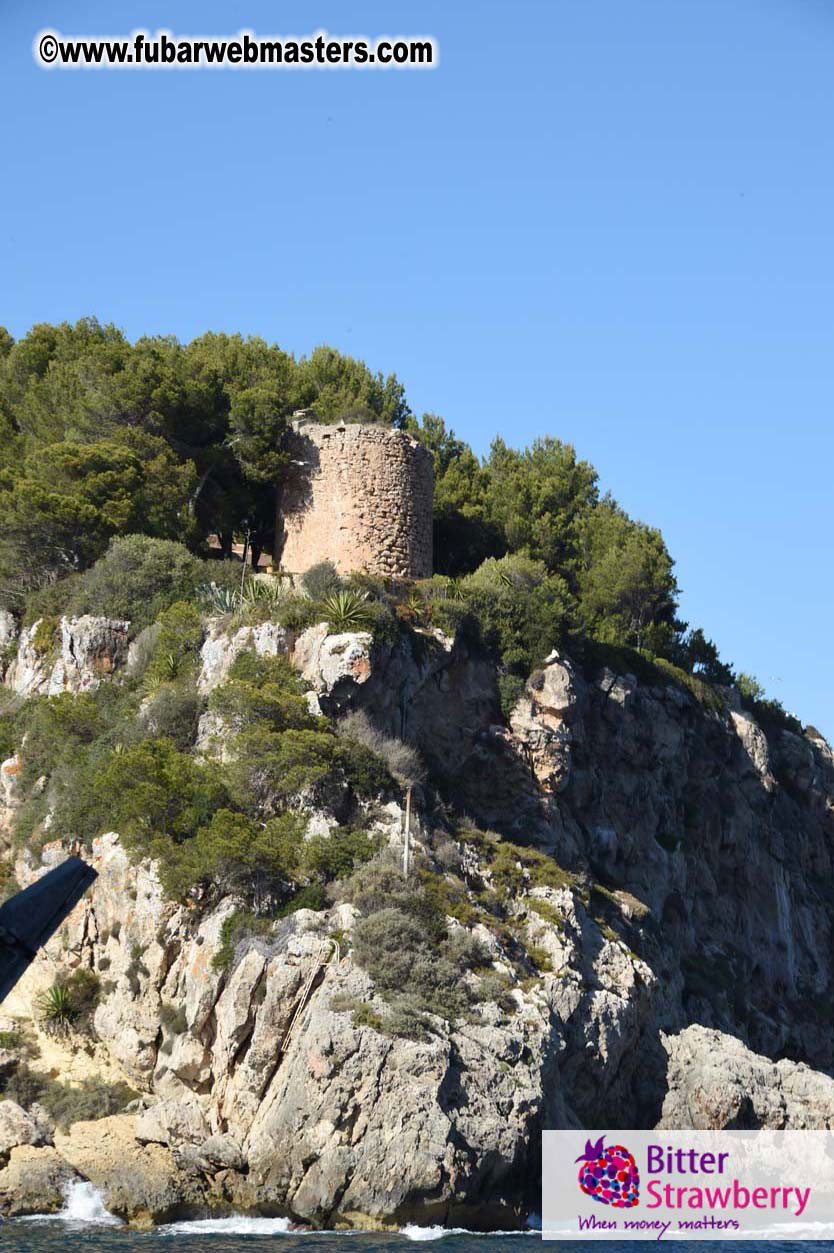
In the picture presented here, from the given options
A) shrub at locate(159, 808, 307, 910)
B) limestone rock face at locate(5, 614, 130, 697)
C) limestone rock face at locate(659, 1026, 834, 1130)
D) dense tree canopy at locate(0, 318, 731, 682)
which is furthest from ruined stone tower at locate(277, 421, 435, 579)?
limestone rock face at locate(659, 1026, 834, 1130)

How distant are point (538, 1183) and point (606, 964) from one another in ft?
21.3

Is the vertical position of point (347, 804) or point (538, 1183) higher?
point (347, 804)

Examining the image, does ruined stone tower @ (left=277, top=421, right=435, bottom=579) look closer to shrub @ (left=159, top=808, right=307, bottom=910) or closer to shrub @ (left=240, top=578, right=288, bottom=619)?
shrub @ (left=240, top=578, right=288, bottom=619)

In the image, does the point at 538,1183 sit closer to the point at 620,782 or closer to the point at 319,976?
the point at 319,976

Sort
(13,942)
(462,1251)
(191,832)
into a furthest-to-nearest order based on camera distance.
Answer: (191,832)
(462,1251)
(13,942)

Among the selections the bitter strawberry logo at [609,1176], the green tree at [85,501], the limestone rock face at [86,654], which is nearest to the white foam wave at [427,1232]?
the bitter strawberry logo at [609,1176]

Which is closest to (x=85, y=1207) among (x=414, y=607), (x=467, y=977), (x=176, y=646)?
(x=467, y=977)

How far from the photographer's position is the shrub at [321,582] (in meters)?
37.9

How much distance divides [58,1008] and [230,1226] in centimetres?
700

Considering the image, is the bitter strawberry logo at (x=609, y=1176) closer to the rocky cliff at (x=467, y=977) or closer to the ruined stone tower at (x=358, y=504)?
the rocky cliff at (x=467, y=977)

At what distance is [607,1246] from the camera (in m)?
28.0

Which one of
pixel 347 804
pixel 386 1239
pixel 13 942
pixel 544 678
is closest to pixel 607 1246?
pixel 386 1239

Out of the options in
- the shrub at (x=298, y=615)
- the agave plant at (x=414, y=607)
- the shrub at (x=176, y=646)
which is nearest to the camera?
the shrub at (x=298, y=615)

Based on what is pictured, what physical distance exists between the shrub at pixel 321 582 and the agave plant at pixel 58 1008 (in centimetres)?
1041
